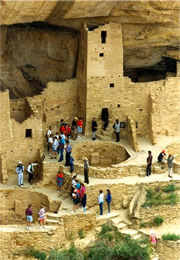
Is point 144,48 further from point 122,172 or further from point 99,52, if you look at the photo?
point 122,172

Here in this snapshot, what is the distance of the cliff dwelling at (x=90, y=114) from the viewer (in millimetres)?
27188

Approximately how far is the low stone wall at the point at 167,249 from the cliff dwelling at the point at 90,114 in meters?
0.03

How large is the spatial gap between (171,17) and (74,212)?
784 centimetres

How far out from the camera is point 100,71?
102 ft

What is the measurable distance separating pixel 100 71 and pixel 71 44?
5.39ft

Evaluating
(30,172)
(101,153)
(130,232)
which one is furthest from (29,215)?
(101,153)

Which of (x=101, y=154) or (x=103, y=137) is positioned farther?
(x=103, y=137)

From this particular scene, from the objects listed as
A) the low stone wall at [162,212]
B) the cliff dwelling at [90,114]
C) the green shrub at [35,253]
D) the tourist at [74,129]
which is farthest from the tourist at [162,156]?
the green shrub at [35,253]

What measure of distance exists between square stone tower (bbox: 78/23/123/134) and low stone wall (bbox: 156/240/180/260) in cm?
635

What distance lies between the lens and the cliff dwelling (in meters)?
27.2

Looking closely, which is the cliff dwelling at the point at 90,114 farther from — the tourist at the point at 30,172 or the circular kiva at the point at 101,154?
the tourist at the point at 30,172

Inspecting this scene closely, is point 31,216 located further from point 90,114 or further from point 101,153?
point 90,114

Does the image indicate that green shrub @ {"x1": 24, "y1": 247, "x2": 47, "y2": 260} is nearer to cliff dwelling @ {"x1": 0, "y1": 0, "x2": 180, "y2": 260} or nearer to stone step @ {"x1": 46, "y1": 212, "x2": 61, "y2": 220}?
cliff dwelling @ {"x1": 0, "y1": 0, "x2": 180, "y2": 260}

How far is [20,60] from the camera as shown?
106 feet
